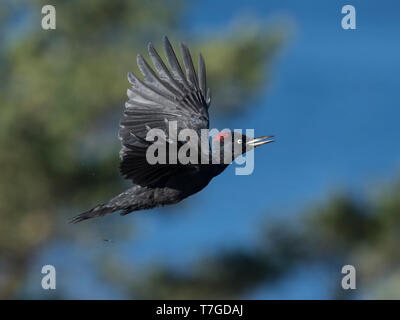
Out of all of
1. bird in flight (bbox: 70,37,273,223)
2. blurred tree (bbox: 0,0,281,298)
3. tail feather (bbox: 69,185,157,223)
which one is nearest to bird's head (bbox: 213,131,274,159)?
bird in flight (bbox: 70,37,273,223)

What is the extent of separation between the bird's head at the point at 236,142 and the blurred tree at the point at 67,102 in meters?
9.99

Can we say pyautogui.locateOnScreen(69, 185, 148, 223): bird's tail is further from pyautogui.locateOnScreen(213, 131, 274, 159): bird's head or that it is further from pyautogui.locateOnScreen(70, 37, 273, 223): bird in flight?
pyautogui.locateOnScreen(213, 131, 274, 159): bird's head

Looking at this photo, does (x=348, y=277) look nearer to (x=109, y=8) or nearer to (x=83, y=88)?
(x=83, y=88)

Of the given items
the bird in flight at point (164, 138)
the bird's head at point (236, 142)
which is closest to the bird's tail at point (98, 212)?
the bird in flight at point (164, 138)

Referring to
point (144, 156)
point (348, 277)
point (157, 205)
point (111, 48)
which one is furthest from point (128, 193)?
point (111, 48)

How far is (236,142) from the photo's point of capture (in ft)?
26.1

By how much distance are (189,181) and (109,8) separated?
46.4 ft

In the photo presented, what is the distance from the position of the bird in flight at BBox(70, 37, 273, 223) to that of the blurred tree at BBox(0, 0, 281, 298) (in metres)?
9.54

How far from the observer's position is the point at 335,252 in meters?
19.2

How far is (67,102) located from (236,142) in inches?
404

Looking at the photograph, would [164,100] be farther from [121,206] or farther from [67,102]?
[67,102]

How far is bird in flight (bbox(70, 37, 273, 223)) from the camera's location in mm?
7365

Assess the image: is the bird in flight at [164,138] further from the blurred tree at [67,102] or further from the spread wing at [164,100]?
the blurred tree at [67,102]

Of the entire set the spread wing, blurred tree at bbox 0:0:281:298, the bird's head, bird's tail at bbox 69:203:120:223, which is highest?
blurred tree at bbox 0:0:281:298
